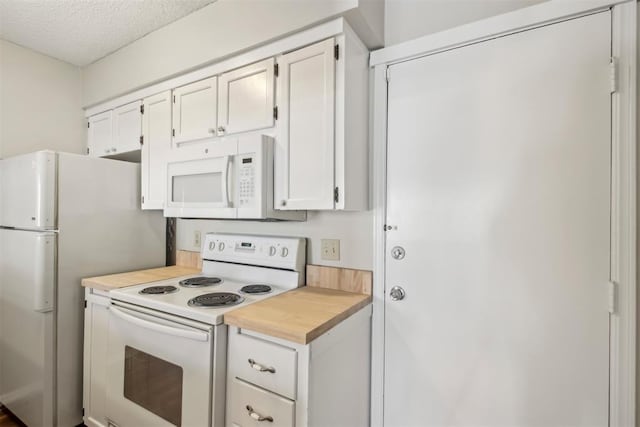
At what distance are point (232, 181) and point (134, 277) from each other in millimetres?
986

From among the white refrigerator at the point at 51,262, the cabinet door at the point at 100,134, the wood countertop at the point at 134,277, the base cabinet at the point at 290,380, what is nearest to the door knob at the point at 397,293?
the base cabinet at the point at 290,380

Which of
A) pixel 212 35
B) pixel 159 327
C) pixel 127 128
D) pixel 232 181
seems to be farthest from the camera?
pixel 127 128

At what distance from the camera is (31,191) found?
6.04 feet

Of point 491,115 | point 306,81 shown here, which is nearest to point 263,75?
point 306,81

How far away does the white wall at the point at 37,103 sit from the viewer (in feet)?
7.19

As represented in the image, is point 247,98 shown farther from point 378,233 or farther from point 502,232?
point 502,232

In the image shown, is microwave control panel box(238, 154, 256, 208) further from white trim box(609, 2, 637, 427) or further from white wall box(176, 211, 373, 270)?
white trim box(609, 2, 637, 427)

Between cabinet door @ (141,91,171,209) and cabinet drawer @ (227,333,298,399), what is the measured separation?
1224mm

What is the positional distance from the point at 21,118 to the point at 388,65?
262 centimetres

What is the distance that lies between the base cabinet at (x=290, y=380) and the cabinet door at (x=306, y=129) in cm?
61

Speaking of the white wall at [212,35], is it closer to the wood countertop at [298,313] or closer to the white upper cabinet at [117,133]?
the white upper cabinet at [117,133]

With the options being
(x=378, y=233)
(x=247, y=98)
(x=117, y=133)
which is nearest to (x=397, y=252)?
(x=378, y=233)

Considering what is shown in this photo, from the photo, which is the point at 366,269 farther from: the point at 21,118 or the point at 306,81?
the point at 21,118

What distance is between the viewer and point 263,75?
1.61 metres
